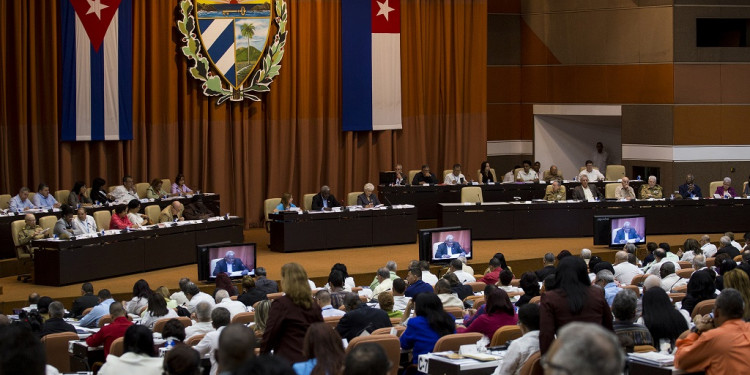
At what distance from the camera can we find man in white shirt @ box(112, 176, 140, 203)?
17781 mm

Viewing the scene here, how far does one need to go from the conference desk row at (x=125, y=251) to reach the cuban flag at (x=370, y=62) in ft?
16.2

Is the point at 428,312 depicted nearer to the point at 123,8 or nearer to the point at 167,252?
→ the point at 167,252

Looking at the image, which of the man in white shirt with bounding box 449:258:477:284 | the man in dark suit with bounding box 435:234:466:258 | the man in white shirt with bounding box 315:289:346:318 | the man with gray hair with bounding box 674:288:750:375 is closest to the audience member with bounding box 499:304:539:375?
the man with gray hair with bounding box 674:288:750:375

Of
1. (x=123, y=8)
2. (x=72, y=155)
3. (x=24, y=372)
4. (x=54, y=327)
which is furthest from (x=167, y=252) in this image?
(x=24, y=372)

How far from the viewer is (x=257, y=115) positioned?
2081 centimetres

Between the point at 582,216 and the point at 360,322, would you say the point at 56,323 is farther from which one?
the point at 582,216

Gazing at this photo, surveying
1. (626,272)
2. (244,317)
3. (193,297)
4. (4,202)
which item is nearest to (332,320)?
(244,317)

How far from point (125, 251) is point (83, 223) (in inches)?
28.6

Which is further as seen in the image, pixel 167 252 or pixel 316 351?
pixel 167 252

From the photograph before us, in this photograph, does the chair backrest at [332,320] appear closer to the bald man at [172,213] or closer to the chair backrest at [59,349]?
the chair backrest at [59,349]

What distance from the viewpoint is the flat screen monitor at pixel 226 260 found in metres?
14.3

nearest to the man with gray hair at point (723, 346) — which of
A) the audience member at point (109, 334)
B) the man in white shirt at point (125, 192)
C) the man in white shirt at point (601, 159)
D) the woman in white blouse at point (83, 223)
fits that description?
the audience member at point (109, 334)

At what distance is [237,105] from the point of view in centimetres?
2059

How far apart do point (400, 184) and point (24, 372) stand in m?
16.5
